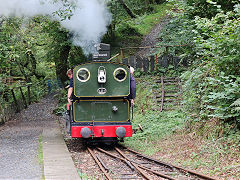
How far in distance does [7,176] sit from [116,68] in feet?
14.3

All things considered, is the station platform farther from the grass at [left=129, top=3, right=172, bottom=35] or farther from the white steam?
the grass at [left=129, top=3, right=172, bottom=35]

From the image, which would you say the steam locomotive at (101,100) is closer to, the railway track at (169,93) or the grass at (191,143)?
the grass at (191,143)

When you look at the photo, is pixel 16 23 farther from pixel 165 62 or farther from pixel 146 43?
pixel 146 43

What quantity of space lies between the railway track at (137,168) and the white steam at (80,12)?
4640 mm

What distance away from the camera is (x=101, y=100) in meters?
9.35

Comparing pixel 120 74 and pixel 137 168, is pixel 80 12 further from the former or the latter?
pixel 137 168

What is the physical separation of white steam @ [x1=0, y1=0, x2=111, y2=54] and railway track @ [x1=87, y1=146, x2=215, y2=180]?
464 centimetres

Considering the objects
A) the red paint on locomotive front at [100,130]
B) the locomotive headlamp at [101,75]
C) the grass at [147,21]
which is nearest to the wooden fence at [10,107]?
the red paint on locomotive front at [100,130]

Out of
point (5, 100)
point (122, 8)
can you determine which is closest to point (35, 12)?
point (5, 100)

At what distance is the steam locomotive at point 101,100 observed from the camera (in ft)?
30.1

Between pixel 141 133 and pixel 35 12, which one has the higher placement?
pixel 35 12


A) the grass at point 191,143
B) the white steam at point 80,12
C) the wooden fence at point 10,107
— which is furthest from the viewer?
the wooden fence at point 10,107

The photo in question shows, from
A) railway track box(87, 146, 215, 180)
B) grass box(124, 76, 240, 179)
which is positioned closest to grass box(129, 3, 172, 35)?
grass box(124, 76, 240, 179)

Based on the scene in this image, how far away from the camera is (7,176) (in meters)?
6.38
